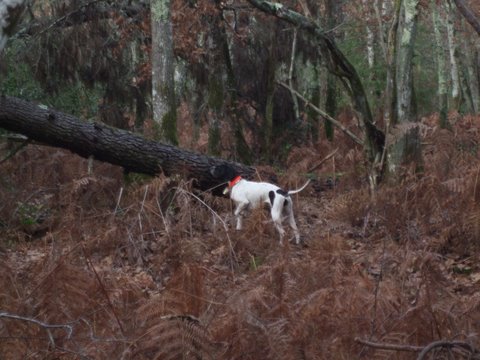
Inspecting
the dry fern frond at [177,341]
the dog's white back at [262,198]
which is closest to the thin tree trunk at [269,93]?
the dog's white back at [262,198]

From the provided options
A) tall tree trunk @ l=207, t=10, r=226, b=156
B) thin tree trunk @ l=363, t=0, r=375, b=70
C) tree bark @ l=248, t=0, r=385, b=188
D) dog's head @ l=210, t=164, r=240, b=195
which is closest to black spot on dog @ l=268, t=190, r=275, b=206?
dog's head @ l=210, t=164, r=240, b=195

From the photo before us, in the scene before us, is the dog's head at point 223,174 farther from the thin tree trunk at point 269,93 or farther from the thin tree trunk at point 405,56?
the thin tree trunk at point 269,93

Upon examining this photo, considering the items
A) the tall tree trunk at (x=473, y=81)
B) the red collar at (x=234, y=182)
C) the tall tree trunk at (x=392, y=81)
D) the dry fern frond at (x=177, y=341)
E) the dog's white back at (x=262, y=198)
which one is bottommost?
the dry fern frond at (x=177, y=341)

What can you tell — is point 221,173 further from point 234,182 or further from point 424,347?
point 424,347

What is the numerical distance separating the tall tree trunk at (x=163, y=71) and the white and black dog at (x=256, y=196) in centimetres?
145

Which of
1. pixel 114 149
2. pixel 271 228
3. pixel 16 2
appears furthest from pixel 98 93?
pixel 16 2

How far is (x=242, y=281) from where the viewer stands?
5723 mm

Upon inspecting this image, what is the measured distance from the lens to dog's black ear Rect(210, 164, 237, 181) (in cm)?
989

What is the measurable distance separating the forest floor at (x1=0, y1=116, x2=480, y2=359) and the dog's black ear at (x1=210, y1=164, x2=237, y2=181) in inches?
16.2

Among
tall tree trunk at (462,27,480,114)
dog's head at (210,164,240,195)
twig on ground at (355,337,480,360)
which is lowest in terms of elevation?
twig on ground at (355,337,480,360)

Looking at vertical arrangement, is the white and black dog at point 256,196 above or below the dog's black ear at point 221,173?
below

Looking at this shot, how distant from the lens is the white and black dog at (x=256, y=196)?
896 cm

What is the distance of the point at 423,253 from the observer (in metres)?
5.05

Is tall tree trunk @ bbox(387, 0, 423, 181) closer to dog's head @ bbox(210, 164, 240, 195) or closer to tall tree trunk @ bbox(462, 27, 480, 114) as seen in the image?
dog's head @ bbox(210, 164, 240, 195)
